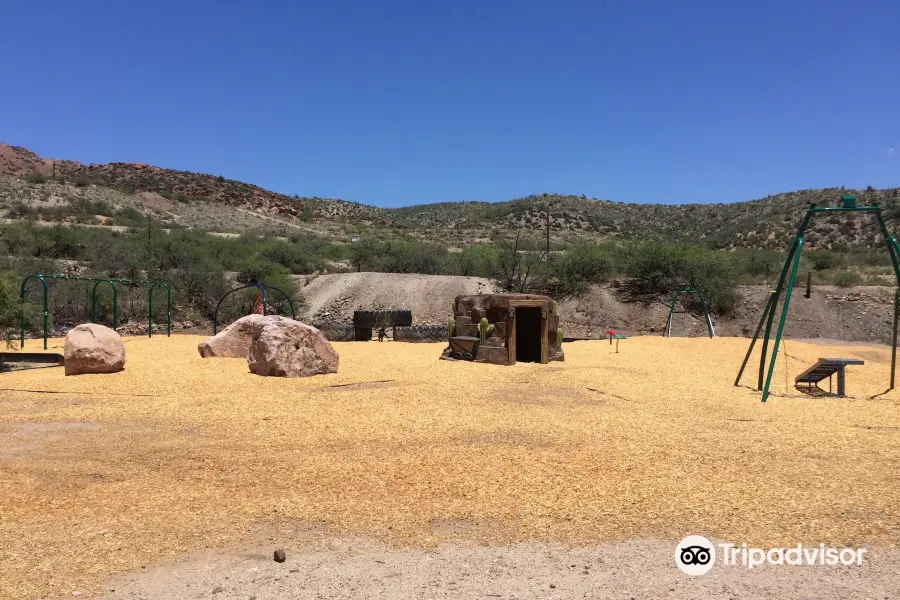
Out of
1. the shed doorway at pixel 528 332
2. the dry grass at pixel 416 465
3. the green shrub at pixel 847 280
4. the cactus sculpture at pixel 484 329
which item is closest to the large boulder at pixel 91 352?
the dry grass at pixel 416 465

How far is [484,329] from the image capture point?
1568cm

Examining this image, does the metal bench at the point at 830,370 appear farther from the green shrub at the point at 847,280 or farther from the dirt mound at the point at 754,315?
the green shrub at the point at 847,280

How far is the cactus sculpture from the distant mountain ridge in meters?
40.0

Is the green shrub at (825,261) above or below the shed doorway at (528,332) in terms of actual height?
above

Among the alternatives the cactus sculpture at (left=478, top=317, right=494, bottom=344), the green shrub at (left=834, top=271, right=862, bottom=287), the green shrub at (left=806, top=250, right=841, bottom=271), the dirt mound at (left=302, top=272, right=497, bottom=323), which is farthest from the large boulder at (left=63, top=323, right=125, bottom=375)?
the green shrub at (left=806, top=250, right=841, bottom=271)

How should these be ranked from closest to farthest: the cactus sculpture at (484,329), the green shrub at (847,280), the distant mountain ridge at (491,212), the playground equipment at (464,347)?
1. the cactus sculpture at (484,329)
2. the playground equipment at (464,347)
3. the green shrub at (847,280)
4. the distant mountain ridge at (491,212)

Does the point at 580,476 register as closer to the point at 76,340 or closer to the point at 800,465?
the point at 800,465

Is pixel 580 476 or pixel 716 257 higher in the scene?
pixel 716 257

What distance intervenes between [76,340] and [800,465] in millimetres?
11855

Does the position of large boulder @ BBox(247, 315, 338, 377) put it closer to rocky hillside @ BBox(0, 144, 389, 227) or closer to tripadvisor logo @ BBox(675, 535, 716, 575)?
tripadvisor logo @ BBox(675, 535, 716, 575)

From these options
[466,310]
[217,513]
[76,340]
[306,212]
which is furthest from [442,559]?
[306,212]

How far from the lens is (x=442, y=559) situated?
438 centimetres

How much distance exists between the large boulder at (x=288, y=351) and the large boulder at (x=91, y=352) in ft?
8.32

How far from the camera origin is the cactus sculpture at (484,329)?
1567cm
